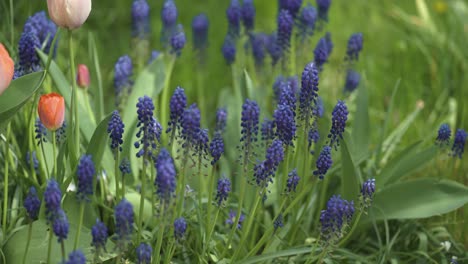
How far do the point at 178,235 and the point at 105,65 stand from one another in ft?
8.54

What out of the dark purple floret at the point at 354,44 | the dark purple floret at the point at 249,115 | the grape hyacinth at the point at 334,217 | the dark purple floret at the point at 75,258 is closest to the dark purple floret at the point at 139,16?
the dark purple floret at the point at 354,44

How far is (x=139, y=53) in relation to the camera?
3480mm

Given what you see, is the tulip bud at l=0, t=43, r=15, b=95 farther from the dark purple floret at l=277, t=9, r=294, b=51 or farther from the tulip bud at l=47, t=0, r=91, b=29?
the dark purple floret at l=277, t=9, r=294, b=51

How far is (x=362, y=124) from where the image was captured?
296 centimetres

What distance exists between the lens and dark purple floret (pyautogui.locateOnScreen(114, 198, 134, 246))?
178 cm

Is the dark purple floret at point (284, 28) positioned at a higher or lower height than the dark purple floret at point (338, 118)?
higher

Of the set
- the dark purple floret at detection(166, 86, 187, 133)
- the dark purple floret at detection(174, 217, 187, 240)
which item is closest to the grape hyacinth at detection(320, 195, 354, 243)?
the dark purple floret at detection(174, 217, 187, 240)

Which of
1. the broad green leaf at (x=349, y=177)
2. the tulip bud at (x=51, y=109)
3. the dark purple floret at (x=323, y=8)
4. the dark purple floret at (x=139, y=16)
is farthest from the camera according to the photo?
the dark purple floret at (x=139, y=16)

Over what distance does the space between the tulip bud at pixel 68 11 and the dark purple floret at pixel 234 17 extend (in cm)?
116

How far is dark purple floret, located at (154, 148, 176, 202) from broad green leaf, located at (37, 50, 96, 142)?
3.05 feet

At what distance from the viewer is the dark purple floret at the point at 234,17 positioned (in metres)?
3.16

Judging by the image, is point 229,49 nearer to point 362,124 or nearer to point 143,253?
point 362,124

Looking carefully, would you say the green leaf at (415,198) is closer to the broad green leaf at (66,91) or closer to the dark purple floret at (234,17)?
the dark purple floret at (234,17)

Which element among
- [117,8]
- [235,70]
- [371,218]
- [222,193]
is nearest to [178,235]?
[222,193]
